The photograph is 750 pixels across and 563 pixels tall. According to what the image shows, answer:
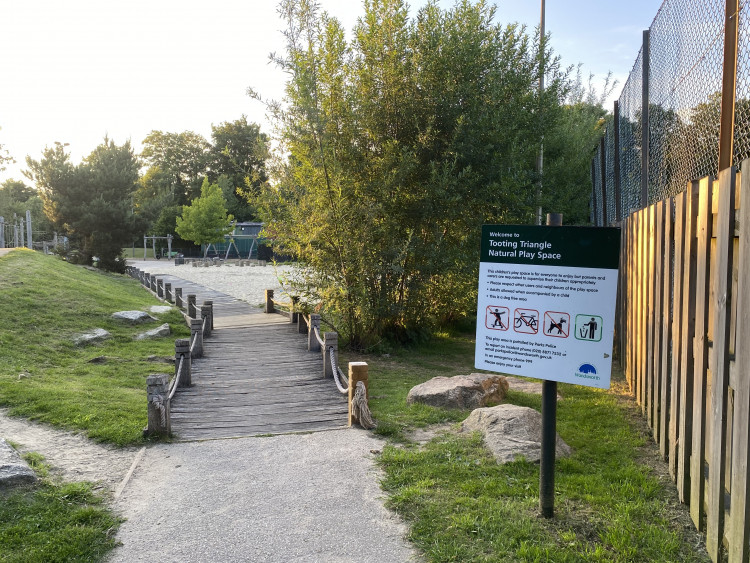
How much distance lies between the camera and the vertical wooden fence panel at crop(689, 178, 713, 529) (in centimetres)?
351

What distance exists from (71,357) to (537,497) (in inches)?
350

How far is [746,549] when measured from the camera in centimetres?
274

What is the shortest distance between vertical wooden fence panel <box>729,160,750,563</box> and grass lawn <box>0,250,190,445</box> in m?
5.09


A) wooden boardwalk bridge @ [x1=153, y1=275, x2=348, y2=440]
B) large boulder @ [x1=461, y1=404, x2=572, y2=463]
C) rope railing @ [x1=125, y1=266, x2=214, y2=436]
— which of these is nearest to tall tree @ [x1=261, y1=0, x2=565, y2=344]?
wooden boardwalk bridge @ [x1=153, y1=275, x2=348, y2=440]

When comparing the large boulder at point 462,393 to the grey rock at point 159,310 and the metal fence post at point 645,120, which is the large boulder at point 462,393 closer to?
the metal fence post at point 645,120

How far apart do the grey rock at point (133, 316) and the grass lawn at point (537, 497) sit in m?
9.19

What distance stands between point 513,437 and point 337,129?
716 cm

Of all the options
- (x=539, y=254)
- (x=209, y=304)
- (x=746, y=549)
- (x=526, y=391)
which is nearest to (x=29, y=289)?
(x=209, y=304)

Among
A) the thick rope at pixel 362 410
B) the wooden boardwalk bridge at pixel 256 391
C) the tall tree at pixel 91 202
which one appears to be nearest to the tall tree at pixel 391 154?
the wooden boardwalk bridge at pixel 256 391

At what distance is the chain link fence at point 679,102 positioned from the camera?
12.9ft

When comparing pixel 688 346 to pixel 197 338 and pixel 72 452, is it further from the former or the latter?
pixel 197 338

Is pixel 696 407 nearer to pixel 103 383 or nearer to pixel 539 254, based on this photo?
pixel 539 254

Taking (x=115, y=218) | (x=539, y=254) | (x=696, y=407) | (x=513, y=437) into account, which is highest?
(x=115, y=218)

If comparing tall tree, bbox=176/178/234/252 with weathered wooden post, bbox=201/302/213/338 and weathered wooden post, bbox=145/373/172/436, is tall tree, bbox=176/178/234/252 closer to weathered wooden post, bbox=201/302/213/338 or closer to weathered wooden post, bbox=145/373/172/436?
weathered wooden post, bbox=201/302/213/338
